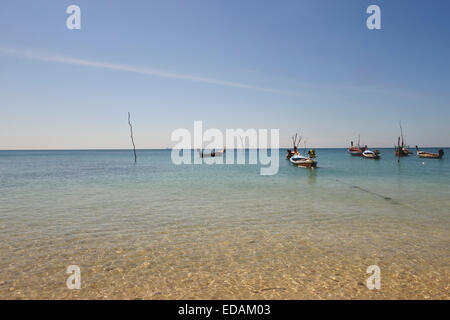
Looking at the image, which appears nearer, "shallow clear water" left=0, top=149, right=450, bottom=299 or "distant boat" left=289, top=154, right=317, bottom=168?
"shallow clear water" left=0, top=149, right=450, bottom=299

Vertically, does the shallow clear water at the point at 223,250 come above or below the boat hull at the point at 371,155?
below

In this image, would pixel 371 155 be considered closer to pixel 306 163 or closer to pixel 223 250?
pixel 306 163

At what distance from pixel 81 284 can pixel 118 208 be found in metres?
8.18

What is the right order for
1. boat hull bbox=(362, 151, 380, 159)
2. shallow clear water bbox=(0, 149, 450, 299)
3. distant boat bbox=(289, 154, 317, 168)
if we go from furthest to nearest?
boat hull bbox=(362, 151, 380, 159) < distant boat bbox=(289, 154, 317, 168) < shallow clear water bbox=(0, 149, 450, 299)

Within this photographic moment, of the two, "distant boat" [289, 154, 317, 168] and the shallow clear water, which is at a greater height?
"distant boat" [289, 154, 317, 168]

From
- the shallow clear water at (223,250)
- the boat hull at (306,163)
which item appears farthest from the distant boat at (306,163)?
the shallow clear water at (223,250)

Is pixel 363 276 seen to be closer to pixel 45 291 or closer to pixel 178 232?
pixel 178 232

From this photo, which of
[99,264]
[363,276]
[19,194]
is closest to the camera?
[363,276]

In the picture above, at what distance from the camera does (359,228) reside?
10.1m

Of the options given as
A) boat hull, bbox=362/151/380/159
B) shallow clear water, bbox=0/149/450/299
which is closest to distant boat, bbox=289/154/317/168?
shallow clear water, bbox=0/149/450/299

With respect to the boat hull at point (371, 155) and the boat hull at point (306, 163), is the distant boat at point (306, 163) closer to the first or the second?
the boat hull at point (306, 163)

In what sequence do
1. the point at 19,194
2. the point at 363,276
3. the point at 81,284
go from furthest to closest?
the point at 19,194 → the point at 363,276 → the point at 81,284

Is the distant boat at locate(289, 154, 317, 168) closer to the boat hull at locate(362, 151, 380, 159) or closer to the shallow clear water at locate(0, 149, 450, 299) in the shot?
the shallow clear water at locate(0, 149, 450, 299)
